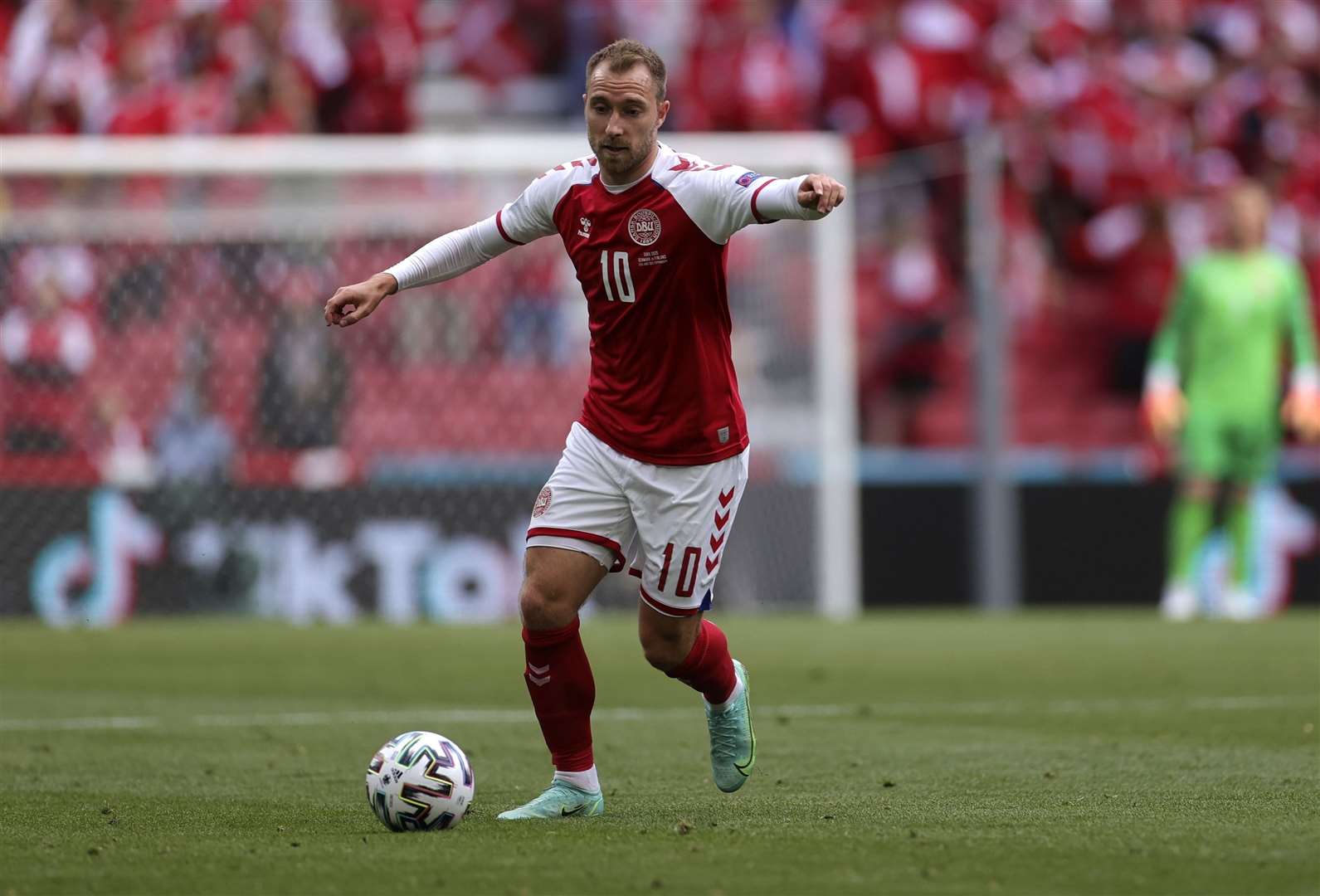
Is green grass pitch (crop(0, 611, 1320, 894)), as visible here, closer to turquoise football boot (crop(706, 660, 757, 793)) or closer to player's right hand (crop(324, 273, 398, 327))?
turquoise football boot (crop(706, 660, 757, 793))

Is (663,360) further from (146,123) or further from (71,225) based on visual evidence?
(146,123)

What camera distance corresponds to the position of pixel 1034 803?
5.51 meters

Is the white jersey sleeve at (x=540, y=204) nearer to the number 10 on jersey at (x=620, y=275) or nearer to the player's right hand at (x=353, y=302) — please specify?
the number 10 on jersey at (x=620, y=275)

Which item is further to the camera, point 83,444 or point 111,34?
point 111,34

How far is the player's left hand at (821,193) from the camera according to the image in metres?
5.04

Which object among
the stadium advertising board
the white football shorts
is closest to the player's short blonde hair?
the white football shorts

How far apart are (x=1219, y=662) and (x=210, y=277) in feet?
22.1

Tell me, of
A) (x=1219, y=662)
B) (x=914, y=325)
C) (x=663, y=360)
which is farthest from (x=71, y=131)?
(x=663, y=360)

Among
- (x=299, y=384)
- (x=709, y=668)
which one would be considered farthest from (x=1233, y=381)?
A: (x=709, y=668)

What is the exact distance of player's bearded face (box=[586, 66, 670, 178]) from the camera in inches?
215

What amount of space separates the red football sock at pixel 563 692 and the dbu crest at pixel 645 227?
100 cm

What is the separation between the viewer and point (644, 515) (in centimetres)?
570

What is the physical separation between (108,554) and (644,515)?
832cm

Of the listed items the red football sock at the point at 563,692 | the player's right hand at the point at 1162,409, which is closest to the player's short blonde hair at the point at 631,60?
the red football sock at the point at 563,692
